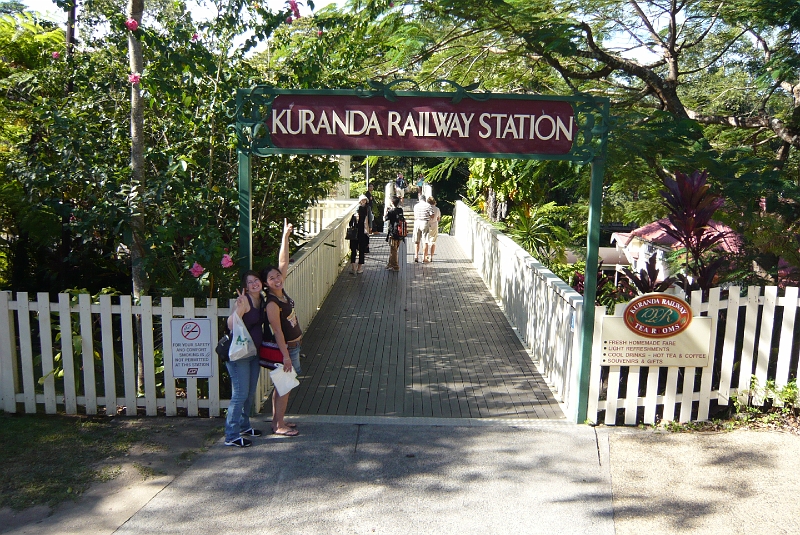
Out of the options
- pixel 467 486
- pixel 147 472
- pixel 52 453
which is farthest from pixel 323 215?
pixel 467 486

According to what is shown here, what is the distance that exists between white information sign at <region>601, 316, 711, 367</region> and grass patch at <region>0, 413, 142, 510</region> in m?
4.24

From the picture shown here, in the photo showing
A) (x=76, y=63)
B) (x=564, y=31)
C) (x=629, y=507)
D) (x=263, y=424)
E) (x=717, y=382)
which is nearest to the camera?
(x=629, y=507)

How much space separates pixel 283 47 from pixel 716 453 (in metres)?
6.54

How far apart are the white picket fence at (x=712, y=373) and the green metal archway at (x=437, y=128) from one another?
32cm

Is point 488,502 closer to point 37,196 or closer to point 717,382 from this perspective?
point 717,382

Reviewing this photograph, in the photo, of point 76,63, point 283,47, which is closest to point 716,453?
point 283,47

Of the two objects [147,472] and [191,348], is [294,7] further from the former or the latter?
[147,472]

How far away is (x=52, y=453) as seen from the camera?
6.08 m

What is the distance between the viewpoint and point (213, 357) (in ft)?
22.6

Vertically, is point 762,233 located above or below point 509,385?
above

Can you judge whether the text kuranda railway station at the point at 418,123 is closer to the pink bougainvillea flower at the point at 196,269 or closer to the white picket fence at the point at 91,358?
the pink bougainvillea flower at the point at 196,269

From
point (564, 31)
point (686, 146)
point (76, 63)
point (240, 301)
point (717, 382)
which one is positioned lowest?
point (717, 382)

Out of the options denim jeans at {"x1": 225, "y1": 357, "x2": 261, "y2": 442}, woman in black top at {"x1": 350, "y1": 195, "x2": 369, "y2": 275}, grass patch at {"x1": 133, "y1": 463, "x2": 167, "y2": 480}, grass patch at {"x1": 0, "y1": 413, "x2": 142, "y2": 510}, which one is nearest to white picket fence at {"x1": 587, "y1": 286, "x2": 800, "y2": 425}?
denim jeans at {"x1": 225, "y1": 357, "x2": 261, "y2": 442}

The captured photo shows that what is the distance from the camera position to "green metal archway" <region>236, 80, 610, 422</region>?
6773 millimetres
